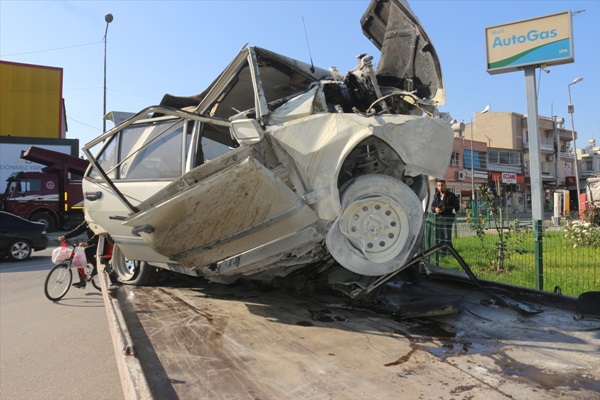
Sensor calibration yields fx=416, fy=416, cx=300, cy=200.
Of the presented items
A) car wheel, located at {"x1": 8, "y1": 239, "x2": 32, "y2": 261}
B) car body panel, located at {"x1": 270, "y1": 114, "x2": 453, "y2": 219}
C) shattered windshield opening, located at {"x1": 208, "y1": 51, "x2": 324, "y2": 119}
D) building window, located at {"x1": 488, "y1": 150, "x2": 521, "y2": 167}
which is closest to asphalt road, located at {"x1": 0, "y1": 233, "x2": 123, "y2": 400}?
car body panel, located at {"x1": 270, "y1": 114, "x2": 453, "y2": 219}

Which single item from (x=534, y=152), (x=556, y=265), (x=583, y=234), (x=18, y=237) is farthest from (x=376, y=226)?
(x=18, y=237)

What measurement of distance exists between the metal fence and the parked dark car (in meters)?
10.5

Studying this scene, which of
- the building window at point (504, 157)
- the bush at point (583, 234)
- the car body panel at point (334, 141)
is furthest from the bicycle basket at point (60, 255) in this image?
the building window at point (504, 157)

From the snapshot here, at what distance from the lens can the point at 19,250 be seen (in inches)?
445

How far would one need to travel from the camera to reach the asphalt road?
140 inches

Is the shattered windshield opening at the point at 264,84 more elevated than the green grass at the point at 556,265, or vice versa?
the shattered windshield opening at the point at 264,84

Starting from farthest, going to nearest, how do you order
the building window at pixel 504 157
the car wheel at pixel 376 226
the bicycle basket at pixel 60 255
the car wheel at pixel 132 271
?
the building window at pixel 504 157 → the bicycle basket at pixel 60 255 → the car wheel at pixel 132 271 → the car wheel at pixel 376 226

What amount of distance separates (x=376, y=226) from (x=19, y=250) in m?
11.6

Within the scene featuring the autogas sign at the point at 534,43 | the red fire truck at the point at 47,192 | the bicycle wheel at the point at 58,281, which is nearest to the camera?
the bicycle wheel at the point at 58,281

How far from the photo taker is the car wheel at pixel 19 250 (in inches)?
440

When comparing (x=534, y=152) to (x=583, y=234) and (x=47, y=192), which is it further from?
(x=47, y=192)

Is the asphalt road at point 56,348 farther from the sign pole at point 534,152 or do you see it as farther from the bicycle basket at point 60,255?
the sign pole at point 534,152

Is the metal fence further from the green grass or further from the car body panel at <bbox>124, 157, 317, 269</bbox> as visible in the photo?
the car body panel at <bbox>124, 157, 317, 269</bbox>

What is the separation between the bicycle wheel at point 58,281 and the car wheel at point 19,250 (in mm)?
5407
